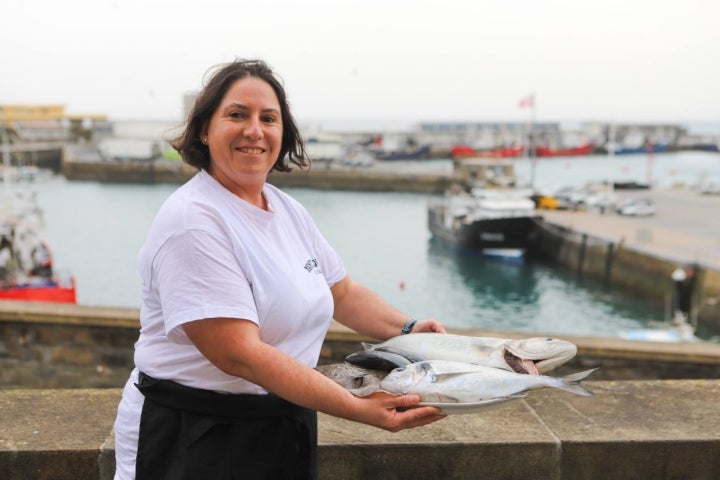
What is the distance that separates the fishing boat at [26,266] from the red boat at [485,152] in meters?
53.5

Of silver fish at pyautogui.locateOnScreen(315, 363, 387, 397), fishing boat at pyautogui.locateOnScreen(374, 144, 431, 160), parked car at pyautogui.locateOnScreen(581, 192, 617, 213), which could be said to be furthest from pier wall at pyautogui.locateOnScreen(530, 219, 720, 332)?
fishing boat at pyautogui.locateOnScreen(374, 144, 431, 160)

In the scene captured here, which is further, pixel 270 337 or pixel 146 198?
pixel 146 198

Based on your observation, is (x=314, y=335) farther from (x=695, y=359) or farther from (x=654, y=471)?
(x=695, y=359)

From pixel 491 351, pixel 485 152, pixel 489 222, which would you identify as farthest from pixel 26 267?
pixel 485 152

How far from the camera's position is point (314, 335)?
1770mm

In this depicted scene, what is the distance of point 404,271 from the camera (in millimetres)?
32531

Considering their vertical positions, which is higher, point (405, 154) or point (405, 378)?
point (405, 378)

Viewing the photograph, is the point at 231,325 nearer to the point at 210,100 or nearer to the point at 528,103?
the point at 210,100

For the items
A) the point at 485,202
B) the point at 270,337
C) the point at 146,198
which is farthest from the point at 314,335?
the point at 146,198

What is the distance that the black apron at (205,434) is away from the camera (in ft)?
5.33

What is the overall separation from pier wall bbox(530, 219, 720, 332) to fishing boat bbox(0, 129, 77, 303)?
17.7m

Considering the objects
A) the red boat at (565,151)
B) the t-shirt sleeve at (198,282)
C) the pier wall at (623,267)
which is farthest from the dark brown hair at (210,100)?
the red boat at (565,151)

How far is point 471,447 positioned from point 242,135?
1199 millimetres

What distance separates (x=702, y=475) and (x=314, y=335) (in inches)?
55.9
